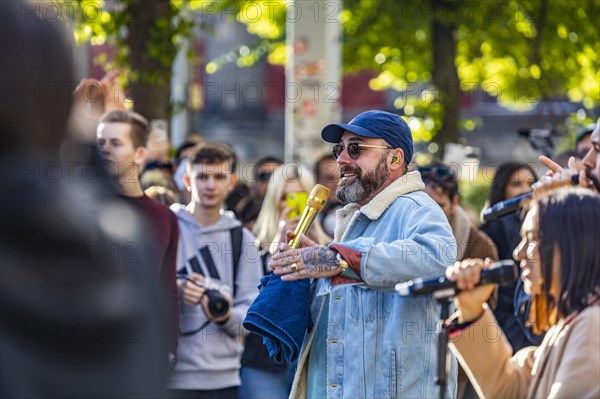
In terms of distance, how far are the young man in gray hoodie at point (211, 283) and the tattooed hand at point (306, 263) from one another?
2000mm

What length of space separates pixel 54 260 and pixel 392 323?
2.92 metres

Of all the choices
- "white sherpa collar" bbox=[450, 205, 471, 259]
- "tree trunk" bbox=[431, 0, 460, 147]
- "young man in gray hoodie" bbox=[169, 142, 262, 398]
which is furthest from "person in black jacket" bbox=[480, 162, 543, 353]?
"tree trunk" bbox=[431, 0, 460, 147]

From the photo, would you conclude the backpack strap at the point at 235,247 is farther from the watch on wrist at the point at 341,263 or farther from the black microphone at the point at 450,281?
the black microphone at the point at 450,281

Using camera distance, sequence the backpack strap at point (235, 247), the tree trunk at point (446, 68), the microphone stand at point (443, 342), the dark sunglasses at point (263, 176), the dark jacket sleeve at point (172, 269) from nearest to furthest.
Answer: the microphone stand at point (443, 342) → the dark jacket sleeve at point (172, 269) → the backpack strap at point (235, 247) → the dark sunglasses at point (263, 176) → the tree trunk at point (446, 68)

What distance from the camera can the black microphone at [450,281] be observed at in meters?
3.59

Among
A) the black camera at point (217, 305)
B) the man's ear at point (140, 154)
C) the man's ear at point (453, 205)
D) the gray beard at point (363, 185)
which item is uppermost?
the man's ear at point (140, 154)

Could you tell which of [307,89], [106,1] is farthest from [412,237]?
[106,1]

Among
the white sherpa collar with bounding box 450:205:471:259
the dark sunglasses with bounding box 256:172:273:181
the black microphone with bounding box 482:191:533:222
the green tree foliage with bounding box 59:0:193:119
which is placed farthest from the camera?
the green tree foliage with bounding box 59:0:193:119

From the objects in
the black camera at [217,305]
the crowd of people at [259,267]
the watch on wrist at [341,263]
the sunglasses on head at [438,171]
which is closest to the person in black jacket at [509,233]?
the crowd of people at [259,267]

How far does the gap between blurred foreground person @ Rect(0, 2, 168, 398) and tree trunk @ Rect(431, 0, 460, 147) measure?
1563 centimetres

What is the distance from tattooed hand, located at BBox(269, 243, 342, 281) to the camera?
466 centimetres

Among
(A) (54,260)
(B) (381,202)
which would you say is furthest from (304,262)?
(A) (54,260)

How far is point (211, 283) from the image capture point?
22.6 ft

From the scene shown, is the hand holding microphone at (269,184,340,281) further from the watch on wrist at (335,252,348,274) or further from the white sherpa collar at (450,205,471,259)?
the white sherpa collar at (450,205,471,259)
